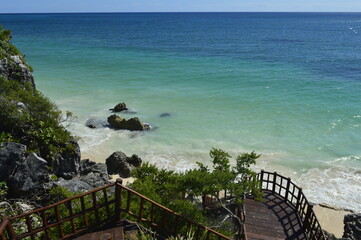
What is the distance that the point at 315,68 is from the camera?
50.4 m

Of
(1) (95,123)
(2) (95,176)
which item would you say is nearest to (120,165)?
(2) (95,176)

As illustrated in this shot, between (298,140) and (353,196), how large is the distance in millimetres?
7607

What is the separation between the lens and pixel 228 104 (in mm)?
33500

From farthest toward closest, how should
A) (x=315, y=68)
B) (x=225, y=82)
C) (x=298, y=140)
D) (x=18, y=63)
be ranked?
1. (x=315, y=68)
2. (x=225, y=82)
3. (x=298, y=140)
4. (x=18, y=63)

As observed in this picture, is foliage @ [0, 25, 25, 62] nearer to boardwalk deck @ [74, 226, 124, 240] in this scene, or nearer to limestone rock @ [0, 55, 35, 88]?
limestone rock @ [0, 55, 35, 88]

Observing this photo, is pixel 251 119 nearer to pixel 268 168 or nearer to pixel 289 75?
pixel 268 168

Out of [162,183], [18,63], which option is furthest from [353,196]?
[18,63]

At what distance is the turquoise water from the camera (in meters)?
22.1

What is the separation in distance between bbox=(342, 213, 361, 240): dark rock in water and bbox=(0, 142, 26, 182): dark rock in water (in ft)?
46.9

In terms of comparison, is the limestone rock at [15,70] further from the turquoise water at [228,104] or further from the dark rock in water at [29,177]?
the dark rock in water at [29,177]

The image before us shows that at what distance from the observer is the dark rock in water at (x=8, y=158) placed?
1197 centimetres

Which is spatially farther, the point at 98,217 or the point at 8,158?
the point at 8,158

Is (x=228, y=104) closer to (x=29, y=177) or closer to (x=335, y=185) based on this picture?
(x=335, y=185)

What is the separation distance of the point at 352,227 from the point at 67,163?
44.7ft
